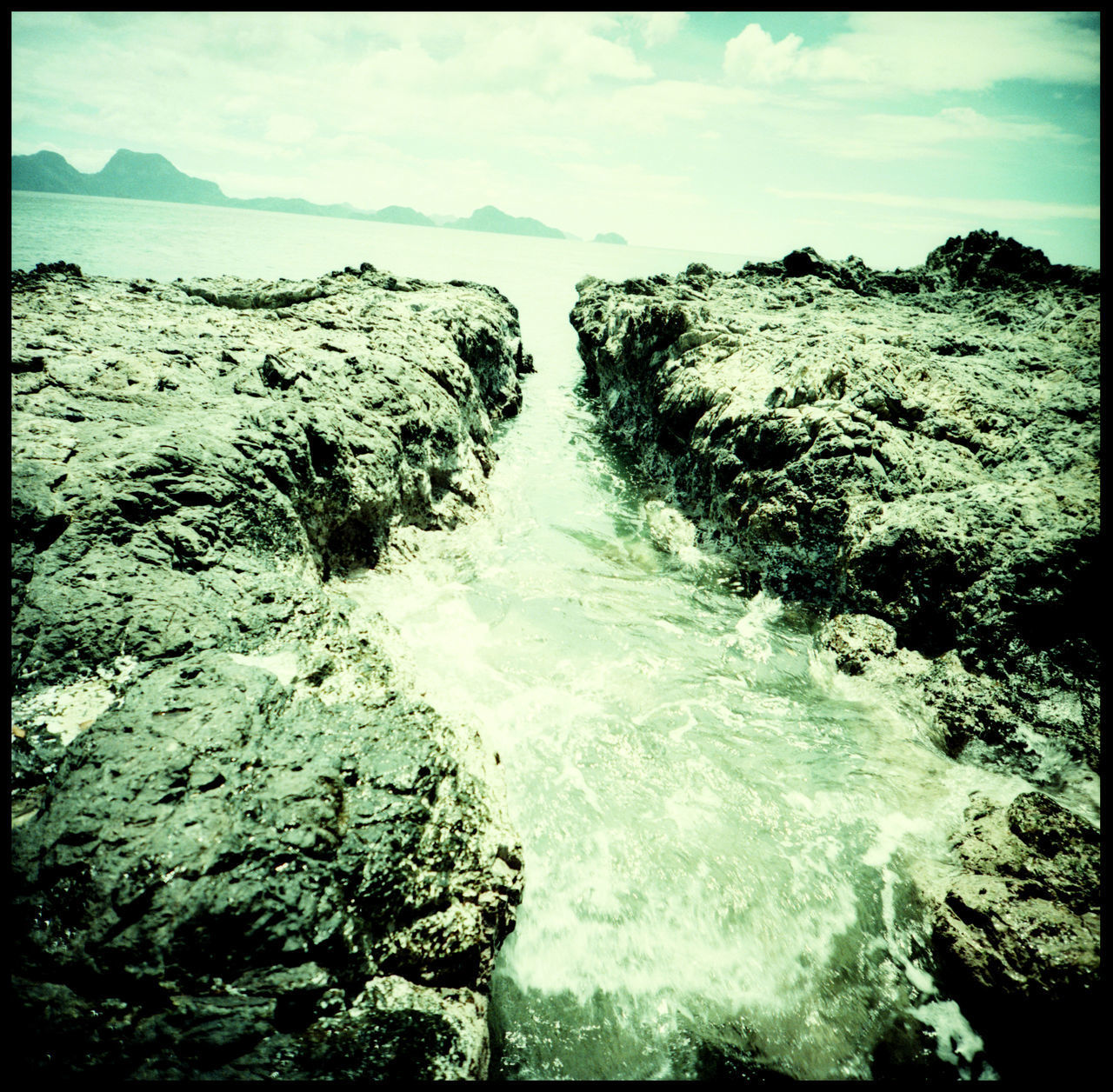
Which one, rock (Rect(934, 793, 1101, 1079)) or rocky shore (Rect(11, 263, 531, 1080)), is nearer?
rocky shore (Rect(11, 263, 531, 1080))

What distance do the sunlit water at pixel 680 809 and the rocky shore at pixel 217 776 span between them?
66 centimetres

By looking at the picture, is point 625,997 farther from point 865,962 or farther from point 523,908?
point 865,962

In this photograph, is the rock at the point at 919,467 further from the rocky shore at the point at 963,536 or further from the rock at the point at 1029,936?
the rock at the point at 1029,936

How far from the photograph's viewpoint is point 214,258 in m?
40.9

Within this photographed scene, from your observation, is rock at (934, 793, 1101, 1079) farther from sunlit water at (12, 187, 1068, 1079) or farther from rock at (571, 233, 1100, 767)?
rock at (571, 233, 1100, 767)

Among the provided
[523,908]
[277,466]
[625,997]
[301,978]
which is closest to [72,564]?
[277,466]

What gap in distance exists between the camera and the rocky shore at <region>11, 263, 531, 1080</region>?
2135 mm

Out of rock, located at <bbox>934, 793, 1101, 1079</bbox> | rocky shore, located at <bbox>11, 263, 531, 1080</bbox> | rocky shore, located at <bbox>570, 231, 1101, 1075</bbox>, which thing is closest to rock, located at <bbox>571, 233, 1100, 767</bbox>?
rocky shore, located at <bbox>570, 231, 1101, 1075</bbox>

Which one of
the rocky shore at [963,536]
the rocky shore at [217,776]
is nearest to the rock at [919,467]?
the rocky shore at [963,536]

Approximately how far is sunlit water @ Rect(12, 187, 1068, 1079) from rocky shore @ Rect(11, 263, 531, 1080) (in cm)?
66

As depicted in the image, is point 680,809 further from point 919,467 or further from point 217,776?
point 919,467

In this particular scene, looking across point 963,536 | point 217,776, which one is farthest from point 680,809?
point 963,536

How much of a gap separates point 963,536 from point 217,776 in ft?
22.6

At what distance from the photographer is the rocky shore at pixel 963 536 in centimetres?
330
